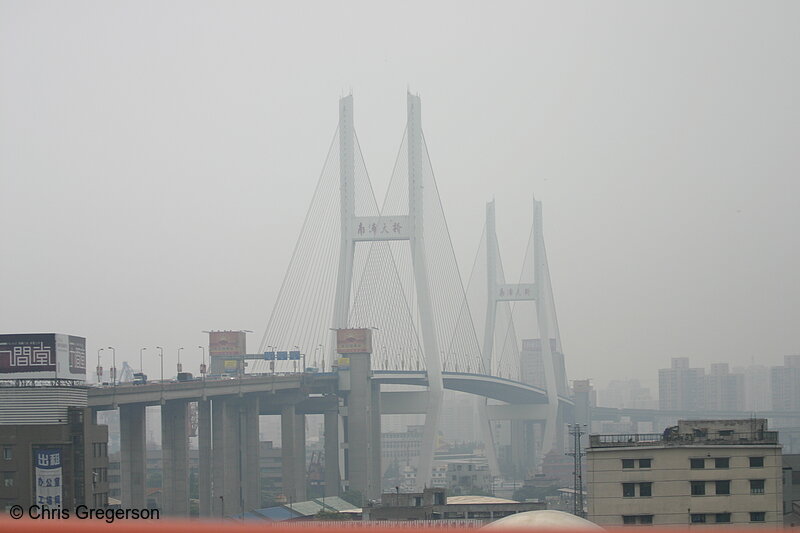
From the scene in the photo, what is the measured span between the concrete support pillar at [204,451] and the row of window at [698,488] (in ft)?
110

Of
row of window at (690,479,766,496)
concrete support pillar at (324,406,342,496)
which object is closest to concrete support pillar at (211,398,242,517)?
concrete support pillar at (324,406,342,496)

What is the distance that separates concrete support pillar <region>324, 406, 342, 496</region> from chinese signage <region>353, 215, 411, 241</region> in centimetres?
1163

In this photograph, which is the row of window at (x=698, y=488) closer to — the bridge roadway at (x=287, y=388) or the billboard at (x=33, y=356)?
the billboard at (x=33, y=356)

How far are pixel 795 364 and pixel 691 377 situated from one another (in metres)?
13.2

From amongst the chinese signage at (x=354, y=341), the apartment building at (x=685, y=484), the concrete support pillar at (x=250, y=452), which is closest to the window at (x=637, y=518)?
the apartment building at (x=685, y=484)

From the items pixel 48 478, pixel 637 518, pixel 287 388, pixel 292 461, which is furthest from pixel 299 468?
pixel 637 518

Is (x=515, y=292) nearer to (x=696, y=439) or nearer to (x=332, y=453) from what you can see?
(x=332, y=453)

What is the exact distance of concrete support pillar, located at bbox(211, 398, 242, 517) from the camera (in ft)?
187

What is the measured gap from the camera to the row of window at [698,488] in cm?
2506

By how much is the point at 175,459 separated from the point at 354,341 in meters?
15.9

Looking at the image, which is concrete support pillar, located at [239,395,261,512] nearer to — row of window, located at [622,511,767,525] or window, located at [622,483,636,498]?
window, located at [622,483,636,498]

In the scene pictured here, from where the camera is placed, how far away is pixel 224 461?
57.6m

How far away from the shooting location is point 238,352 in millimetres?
76812

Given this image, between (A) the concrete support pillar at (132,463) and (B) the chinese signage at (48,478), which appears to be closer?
(B) the chinese signage at (48,478)
